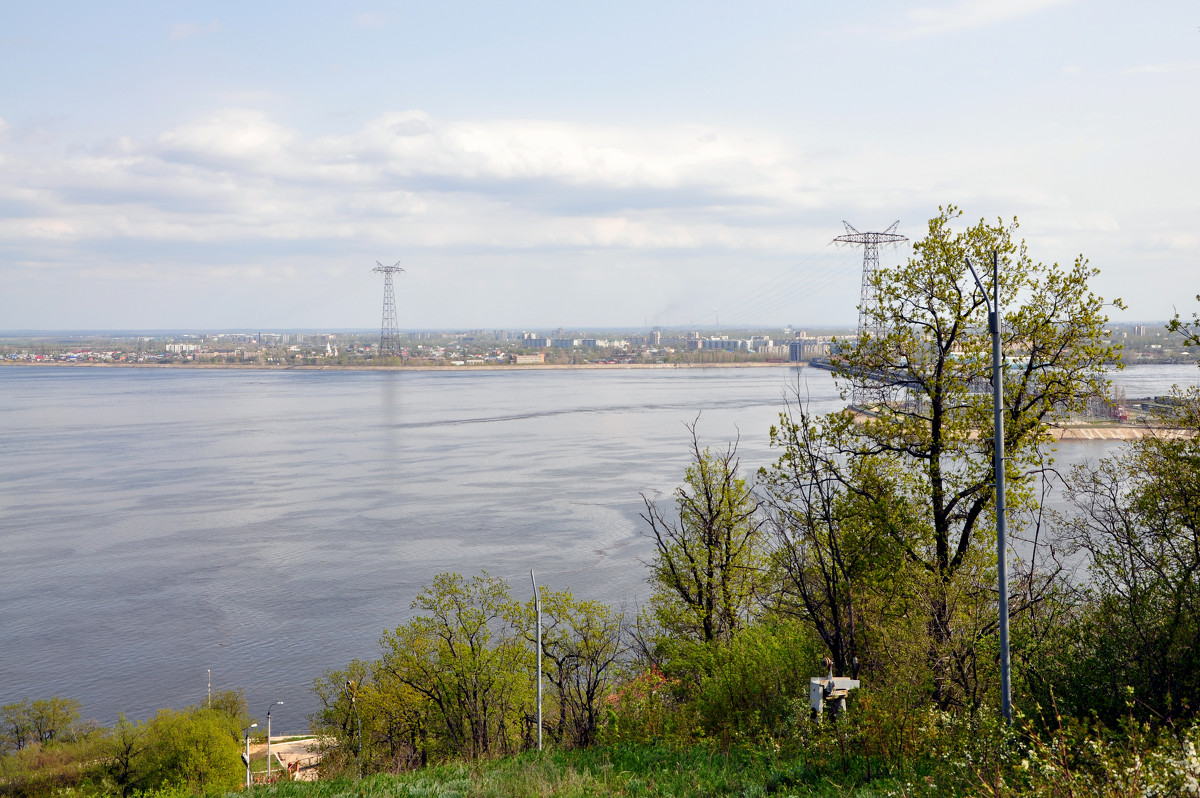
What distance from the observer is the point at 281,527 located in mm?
33906

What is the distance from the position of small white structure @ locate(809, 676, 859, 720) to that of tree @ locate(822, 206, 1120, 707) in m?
1.91

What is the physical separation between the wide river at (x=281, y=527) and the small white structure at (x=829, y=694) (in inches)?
123

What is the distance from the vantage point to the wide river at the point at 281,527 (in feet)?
70.5

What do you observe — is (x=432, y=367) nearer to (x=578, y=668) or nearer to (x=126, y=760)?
(x=126, y=760)

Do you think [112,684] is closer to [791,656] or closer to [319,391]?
[791,656]

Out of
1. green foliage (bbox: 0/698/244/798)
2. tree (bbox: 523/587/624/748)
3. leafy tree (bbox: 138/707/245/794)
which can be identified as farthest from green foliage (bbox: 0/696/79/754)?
tree (bbox: 523/587/624/748)

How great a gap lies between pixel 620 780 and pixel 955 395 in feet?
20.8

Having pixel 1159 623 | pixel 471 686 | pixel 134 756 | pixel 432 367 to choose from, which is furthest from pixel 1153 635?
pixel 432 367

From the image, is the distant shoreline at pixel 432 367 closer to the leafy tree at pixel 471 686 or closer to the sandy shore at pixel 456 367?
the sandy shore at pixel 456 367

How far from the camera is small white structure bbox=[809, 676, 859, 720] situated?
25.9 feet

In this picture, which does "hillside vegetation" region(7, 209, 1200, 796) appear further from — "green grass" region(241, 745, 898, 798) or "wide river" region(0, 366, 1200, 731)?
"wide river" region(0, 366, 1200, 731)

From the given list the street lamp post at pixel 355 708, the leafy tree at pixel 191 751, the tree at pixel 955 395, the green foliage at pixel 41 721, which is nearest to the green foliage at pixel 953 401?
the tree at pixel 955 395

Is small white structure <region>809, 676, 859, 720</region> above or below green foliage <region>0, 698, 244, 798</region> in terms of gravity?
above

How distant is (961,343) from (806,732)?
216 inches
